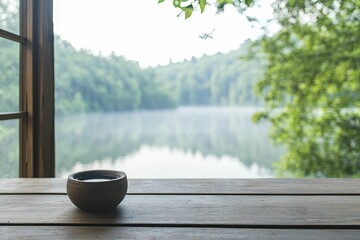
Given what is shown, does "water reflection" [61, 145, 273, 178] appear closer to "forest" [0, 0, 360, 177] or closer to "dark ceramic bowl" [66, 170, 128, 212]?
"forest" [0, 0, 360, 177]

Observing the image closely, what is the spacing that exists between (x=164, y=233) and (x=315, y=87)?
2971 millimetres

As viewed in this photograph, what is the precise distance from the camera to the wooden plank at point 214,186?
2.97ft

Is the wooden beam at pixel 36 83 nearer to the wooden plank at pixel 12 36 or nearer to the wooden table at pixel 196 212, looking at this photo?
the wooden plank at pixel 12 36

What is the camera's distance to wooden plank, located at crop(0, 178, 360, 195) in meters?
0.91

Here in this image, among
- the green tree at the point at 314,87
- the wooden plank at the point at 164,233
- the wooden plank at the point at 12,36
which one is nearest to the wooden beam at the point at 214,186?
the wooden plank at the point at 164,233

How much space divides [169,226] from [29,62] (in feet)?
3.84

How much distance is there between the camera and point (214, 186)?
3.18 ft

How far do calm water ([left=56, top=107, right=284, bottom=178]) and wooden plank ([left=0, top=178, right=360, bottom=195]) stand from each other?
1.89 meters

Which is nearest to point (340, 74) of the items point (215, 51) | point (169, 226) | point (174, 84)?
point (215, 51)

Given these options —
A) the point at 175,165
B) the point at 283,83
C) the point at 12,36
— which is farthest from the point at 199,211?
the point at 283,83

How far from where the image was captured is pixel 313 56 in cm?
315

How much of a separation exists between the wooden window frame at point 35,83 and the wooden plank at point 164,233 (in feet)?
2.99

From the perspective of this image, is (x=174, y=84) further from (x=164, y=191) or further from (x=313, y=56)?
(x=164, y=191)

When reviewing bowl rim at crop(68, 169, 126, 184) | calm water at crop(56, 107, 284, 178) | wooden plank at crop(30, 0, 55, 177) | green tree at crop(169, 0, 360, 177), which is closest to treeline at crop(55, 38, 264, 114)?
calm water at crop(56, 107, 284, 178)
